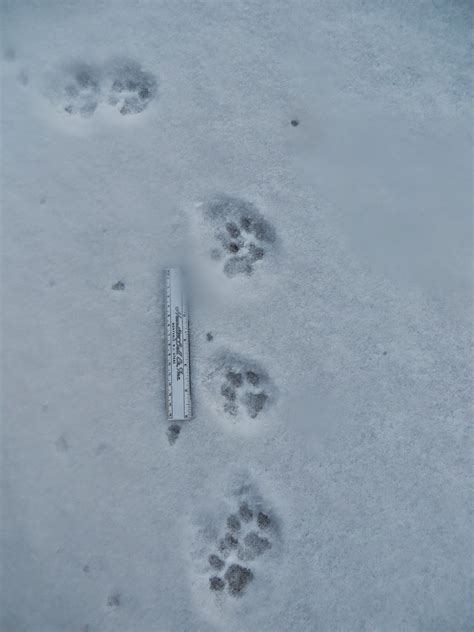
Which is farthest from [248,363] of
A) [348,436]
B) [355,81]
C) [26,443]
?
[355,81]

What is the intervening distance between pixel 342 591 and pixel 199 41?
6.11m

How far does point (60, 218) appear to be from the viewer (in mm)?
5332

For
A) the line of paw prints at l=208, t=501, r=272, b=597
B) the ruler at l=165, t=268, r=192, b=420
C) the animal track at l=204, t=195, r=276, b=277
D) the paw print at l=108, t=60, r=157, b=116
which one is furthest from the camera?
the paw print at l=108, t=60, r=157, b=116

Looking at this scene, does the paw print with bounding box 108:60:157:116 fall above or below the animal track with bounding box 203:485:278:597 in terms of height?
above

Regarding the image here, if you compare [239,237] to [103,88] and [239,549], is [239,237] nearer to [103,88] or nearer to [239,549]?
[103,88]

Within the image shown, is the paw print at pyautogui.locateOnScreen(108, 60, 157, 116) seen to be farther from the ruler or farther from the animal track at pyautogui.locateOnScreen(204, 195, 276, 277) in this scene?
the ruler

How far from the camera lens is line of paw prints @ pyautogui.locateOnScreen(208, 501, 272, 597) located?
16.2 ft

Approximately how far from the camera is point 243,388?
16.8 feet

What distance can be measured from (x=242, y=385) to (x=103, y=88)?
12.0 feet

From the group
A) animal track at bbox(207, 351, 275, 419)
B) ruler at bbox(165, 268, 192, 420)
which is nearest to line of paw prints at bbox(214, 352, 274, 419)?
animal track at bbox(207, 351, 275, 419)

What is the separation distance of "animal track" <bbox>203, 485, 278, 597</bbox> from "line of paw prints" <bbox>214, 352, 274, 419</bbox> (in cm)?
94

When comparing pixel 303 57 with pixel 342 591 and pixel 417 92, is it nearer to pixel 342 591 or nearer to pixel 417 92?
pixel 417 92

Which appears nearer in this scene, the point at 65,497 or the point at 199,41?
the point at 65,497

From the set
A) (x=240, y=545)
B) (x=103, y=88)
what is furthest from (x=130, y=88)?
(x=240, y=545)
